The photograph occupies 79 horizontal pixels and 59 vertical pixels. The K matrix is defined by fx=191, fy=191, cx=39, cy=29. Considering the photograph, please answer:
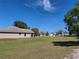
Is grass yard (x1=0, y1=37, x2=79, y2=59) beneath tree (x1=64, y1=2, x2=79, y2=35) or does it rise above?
beneath

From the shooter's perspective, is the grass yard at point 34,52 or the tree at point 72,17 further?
the tree at point 72,17

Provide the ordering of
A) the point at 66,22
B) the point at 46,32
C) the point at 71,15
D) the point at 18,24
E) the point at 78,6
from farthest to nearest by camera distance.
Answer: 1. the point at 46,32
2. the point at 18,24
3. the point at 66,22
4. the point at 71,15
5. the point at 78,6

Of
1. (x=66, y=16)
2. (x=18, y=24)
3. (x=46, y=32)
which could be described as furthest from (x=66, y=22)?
(x=46, y=32)

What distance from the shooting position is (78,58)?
46.1 feet

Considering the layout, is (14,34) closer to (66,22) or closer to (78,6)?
(66,22)

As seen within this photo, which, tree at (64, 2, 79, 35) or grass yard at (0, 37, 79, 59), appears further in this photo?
tree at (64, 2, 79, 35)

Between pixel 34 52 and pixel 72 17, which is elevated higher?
pixel 72 17

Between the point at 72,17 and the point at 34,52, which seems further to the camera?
the point at 72,17

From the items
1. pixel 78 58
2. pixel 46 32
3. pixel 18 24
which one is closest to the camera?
pixel 78 58

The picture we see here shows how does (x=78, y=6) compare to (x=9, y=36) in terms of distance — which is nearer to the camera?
(x=78, y=6)

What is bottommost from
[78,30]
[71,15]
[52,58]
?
[52,58]

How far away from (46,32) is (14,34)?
8852cm

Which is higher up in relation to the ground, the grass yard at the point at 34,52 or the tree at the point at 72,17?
the tree at the point at 72,17

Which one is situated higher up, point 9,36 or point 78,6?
point 78,6
